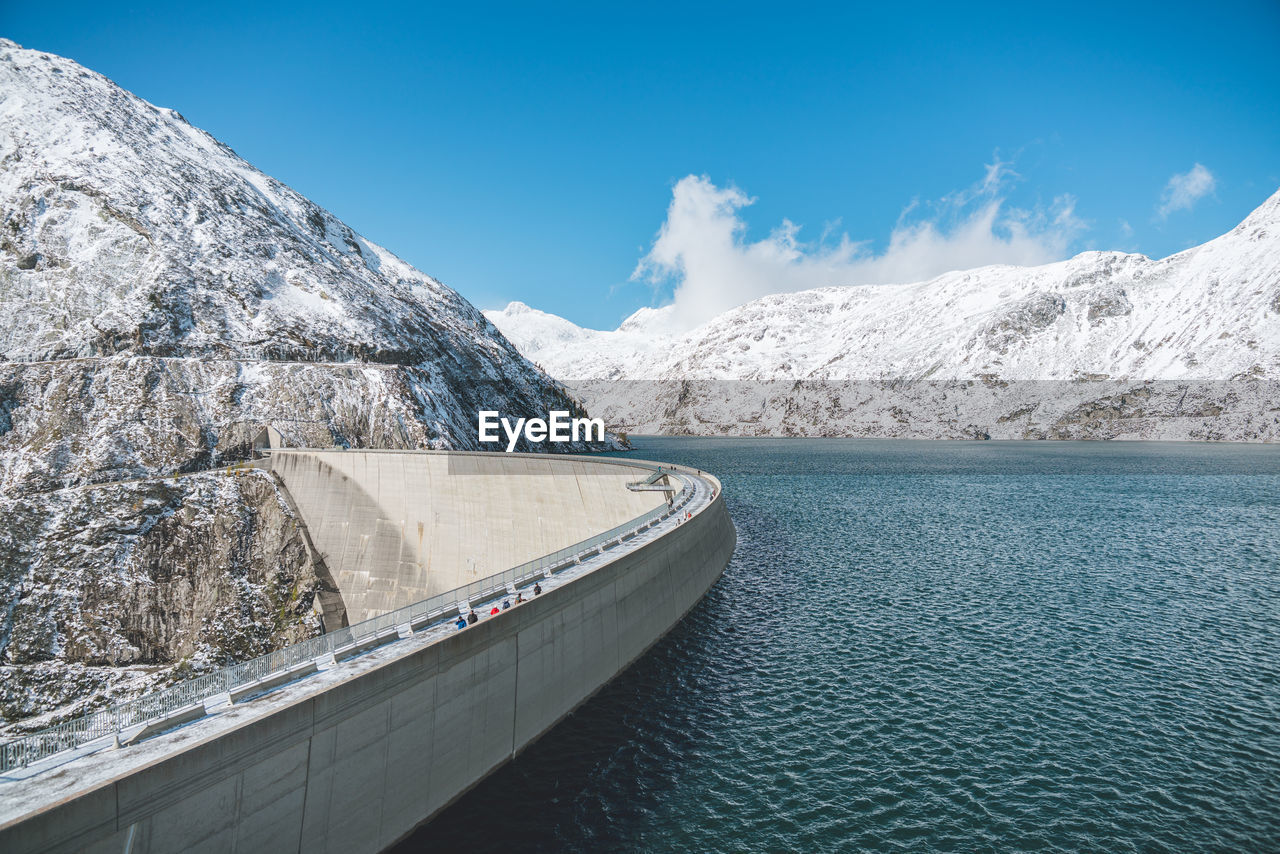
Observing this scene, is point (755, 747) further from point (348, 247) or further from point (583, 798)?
point (348, 247)

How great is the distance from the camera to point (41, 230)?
87.3m

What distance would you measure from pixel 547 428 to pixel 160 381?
65787 millimetres

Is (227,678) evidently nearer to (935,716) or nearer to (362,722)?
(362,722)

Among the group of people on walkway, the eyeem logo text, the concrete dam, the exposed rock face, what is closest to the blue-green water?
the concrete dam

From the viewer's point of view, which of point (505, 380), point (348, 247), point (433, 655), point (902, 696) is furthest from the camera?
point (348, 247)

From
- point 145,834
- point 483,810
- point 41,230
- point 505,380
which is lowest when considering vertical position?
point 483,810

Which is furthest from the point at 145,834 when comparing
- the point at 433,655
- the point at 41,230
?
the point at 41,230

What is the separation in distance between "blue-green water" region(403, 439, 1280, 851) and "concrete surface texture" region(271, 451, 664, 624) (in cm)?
1243

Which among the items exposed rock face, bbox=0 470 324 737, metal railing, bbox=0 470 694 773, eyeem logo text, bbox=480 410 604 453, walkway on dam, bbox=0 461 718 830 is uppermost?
eyeem logo text, bbox=480 410 604 453

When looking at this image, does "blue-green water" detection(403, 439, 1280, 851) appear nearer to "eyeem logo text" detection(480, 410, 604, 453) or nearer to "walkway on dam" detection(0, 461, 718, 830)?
"walkway on dam" detection(0, 461, 718, 830)

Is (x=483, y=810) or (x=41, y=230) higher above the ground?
(x=41, y=230)

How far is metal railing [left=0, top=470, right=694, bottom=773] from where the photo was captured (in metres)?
15.2

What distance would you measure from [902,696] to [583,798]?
1529 cm

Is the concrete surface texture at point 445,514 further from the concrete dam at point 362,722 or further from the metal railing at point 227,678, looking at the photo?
the metal railing at point 227,678
